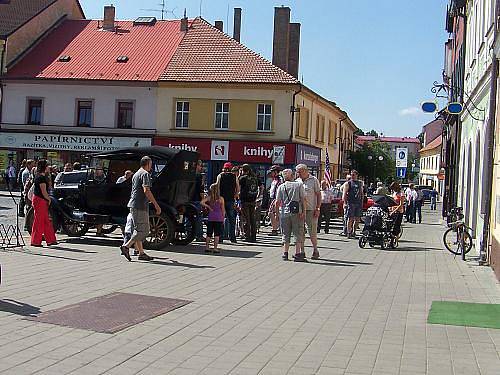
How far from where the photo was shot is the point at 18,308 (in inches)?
314

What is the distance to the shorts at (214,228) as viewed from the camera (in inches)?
570

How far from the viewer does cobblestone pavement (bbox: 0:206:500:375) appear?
621 centimetres

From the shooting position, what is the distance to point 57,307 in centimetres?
817

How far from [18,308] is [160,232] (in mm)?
6617

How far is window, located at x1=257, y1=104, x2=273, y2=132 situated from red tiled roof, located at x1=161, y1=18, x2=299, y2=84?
1406 millimetres

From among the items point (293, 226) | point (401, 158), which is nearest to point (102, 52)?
point (401, 158)

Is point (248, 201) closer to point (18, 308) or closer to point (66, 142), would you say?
point (18, 308)

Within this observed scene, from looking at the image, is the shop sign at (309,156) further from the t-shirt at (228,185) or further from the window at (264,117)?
the t-shirt at (228,185)

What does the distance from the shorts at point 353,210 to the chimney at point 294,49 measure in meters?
31.0

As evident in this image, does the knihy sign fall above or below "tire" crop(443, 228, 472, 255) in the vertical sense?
above

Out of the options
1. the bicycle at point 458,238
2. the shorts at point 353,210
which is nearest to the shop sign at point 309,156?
the shorts at point 353,210

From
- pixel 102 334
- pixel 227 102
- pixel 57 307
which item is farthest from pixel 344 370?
pixel 227 102

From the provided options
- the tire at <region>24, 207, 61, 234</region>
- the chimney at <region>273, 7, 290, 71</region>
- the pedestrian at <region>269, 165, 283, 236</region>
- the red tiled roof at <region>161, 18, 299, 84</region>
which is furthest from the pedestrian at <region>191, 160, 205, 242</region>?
the chimney at <region>273, 7, 290, 71</region>

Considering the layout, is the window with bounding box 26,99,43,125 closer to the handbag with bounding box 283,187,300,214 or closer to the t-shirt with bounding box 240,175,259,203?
the t-shirt with bounding box 240,175,259,203
